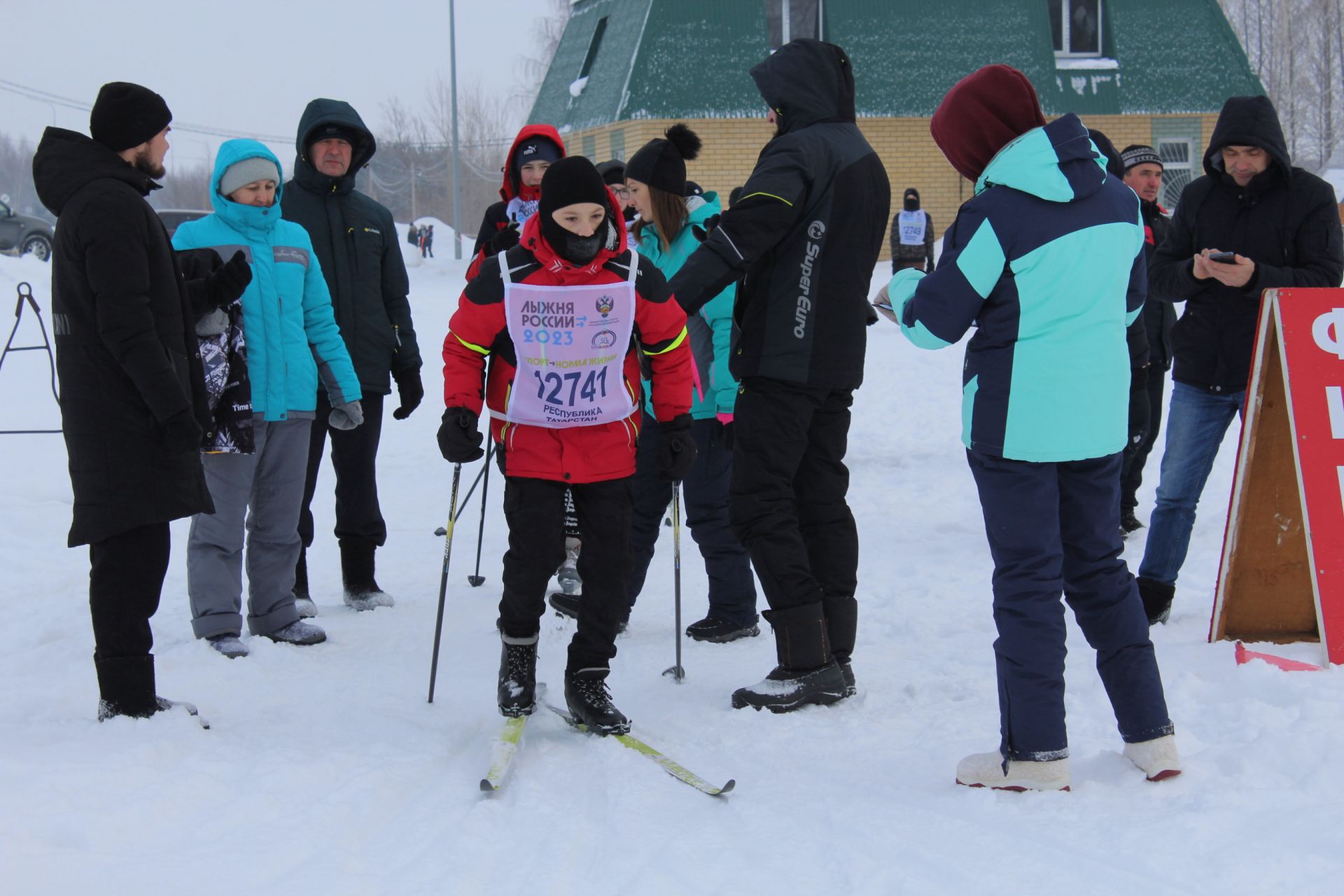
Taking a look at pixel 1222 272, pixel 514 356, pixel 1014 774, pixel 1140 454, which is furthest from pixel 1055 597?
pixel 1140 454

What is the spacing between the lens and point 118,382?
3.72 meters

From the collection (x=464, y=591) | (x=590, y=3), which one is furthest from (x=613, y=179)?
(x=590, y=3)

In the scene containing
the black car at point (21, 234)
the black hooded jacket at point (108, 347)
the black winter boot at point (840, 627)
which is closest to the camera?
the black hooded jacket at point (108, 347)

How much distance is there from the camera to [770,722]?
3996 mm

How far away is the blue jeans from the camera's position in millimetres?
4898

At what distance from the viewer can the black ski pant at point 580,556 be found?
12.6ft

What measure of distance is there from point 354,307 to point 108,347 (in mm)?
2055

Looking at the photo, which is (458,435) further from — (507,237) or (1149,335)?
(1149,335)

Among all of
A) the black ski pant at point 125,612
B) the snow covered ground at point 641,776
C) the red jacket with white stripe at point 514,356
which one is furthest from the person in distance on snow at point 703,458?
the black ski pant at point 125,612

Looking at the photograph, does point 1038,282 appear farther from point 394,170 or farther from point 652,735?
point 394,170

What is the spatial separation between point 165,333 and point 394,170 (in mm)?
80930

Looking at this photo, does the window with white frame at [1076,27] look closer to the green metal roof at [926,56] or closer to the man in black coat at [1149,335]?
the green metal roof at [926,56]

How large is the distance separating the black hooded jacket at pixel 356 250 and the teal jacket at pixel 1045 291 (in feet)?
10.3

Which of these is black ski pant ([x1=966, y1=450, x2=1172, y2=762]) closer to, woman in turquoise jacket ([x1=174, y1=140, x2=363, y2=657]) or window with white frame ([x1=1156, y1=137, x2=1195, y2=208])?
woman in turquoise jacket ([x1=174, y1=140, x2=363, y2=657])
